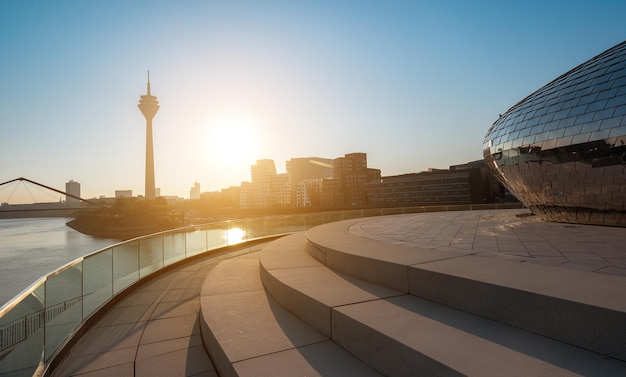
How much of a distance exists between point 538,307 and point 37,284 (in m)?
6.38

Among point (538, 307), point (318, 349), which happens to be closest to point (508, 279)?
point (538, 307)

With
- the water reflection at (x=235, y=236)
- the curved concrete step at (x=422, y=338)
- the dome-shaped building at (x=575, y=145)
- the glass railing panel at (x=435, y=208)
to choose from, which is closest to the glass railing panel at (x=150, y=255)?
the water reflection at (x=235, y=236)

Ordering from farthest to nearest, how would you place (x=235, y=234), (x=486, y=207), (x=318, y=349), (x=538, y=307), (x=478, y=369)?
(x=486, y=207) → (x=235, y=234) → (x=318, y=349) → (x=538, y=307) → (x=478, y=369)

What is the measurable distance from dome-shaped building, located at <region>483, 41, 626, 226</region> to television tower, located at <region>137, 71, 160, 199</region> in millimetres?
178584

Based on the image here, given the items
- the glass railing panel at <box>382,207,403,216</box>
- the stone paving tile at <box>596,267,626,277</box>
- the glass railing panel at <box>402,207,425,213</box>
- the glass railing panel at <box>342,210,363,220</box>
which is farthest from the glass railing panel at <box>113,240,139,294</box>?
the glass railing panel at <box>402,207,425,213</box>

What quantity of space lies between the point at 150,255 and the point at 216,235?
165 inches

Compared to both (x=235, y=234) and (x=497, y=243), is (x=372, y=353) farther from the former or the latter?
(x=235, y=234)

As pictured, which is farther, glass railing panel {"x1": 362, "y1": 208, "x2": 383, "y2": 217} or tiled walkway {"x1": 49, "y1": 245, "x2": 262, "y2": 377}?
glass railing panel {"x1": 362, "y1": 208, "x2": 383, "y2": 217}

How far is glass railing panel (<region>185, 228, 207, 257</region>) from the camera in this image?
1251cm

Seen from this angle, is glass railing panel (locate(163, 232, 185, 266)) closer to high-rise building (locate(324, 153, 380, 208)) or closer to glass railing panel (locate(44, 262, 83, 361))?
glass railing panel (locate(44, 262, 83, 361))

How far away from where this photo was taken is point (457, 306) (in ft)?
13.9

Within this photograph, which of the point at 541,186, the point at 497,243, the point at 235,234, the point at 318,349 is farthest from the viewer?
the point at 235,234

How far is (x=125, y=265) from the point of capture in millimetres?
8516

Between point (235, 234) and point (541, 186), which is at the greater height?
point (541, 186)
